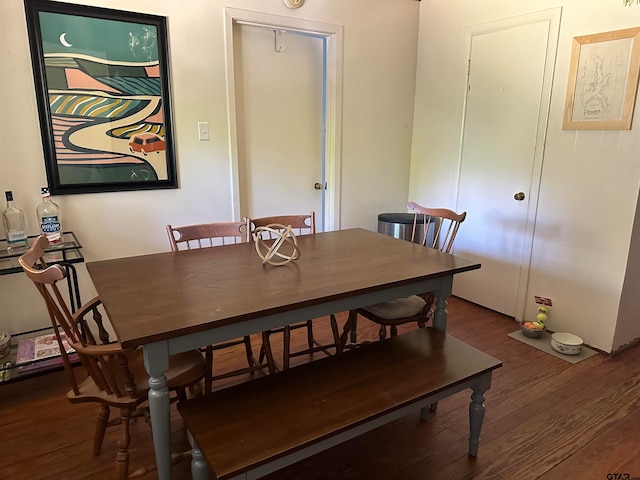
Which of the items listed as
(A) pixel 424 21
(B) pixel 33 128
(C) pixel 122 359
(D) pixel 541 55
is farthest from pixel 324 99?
(C) pixel 122 359

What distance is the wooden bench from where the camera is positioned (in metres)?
1.37

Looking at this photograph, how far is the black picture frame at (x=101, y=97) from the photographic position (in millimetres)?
2457

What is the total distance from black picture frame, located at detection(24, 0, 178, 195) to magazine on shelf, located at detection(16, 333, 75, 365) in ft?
2.88

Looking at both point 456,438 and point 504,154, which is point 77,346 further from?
point 504,154

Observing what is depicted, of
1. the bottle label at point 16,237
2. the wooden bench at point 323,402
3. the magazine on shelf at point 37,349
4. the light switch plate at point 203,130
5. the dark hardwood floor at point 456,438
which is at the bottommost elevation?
the dark hardwood floor at point 456,438

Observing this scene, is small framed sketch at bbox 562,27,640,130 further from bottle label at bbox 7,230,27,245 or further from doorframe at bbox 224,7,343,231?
bottle label at bbox 7,230,27,245

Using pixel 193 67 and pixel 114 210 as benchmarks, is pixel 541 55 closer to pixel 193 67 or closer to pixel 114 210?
pixel 193 67

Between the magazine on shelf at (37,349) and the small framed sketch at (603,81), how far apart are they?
3265 mm

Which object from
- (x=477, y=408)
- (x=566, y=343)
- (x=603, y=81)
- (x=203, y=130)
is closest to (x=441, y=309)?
(x=477, y=408)

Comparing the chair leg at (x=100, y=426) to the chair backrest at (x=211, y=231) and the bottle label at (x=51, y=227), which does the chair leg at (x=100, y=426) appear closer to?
the chair backrest at (x=211, y=231)

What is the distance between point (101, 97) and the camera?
2631 millimetres

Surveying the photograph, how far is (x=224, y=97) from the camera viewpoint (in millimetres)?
2979

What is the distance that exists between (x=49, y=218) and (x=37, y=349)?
73 cm

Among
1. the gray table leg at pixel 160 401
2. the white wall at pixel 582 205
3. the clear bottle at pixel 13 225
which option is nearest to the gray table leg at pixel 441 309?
the gray table leg at pixel 160 401
